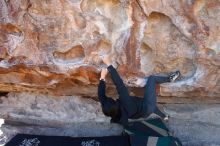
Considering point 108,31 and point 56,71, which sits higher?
point 108,31

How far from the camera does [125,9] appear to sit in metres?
0.91

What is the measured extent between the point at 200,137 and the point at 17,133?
50 centimetres

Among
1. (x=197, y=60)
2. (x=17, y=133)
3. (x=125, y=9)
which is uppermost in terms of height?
(x=125, y=9)

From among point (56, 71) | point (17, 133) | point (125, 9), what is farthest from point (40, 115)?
point (125, 9)

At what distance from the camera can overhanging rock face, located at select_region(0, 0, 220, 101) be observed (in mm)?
909

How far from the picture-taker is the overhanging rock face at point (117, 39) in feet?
2.98

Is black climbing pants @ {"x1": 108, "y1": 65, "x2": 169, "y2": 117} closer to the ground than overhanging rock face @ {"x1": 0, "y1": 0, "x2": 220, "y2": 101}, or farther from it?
Result: closer to the ground

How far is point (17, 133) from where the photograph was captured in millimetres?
1098

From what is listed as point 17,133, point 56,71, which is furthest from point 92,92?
point 17,133

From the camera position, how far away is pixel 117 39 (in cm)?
94

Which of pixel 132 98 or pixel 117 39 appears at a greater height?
pixel 117 39

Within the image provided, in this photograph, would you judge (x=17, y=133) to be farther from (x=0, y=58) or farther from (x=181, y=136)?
(x=181, y=136)

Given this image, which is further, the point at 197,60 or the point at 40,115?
the point at 40,115

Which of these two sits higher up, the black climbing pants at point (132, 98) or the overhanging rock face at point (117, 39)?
the overhanging rock face at point (117, 39)
